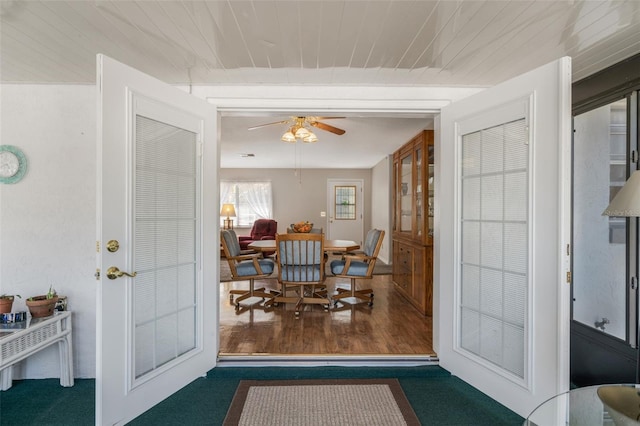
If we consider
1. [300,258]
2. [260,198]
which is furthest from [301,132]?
[260,198]

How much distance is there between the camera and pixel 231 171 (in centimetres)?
812

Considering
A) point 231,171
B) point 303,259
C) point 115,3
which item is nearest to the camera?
point 115,3

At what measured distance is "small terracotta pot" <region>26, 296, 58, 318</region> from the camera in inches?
76.7

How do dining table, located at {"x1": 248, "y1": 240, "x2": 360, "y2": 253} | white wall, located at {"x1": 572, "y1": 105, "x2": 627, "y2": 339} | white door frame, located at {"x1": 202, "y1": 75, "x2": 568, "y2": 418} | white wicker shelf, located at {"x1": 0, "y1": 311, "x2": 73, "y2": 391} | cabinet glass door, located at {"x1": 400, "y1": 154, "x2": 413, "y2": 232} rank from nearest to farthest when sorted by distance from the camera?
white wicker shelf, located at {"x1": 0, "y1": 311, "x2": 73, "y2": 391}, white wall, located at {"x1": 572, "y1": 105, "x2": 627, "y2": 339}, white door frame, located at {"x1": 202, "y1": 75, "x2": 568, "y2": 418}, dining table, located at {"x1": 248, "y1": 240, "x2": 360, "y2": 253}, cabinet glass door, located at {"x1": 400, "y1": 154, "x2": 413, "y2": 232}

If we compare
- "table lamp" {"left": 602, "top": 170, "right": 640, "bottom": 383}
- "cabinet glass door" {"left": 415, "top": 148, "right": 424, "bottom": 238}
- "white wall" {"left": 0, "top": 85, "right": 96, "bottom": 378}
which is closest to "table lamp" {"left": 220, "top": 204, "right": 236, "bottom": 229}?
"cabinet glass door" {"left": 415, "top": 148, "right": 424, "bottom": 238}

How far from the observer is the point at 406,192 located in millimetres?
4266

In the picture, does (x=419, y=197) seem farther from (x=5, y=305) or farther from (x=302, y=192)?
(x=302, y=192)

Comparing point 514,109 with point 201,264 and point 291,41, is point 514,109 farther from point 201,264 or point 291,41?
point 201,264

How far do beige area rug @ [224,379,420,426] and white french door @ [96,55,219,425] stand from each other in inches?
18.1

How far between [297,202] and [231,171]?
195 cm

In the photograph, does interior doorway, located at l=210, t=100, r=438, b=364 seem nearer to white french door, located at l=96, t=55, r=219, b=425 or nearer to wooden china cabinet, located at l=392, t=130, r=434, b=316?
wooden china cabinet, located at l=392, t=130, r=434, b=316

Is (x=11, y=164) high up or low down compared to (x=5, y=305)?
up

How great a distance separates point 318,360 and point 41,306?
74.8 inches

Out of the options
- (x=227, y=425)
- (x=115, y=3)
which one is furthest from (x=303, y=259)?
(x=115, y=3)
